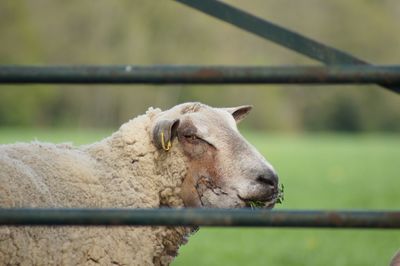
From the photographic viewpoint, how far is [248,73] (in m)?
2.76

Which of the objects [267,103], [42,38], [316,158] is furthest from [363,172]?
[42,38]

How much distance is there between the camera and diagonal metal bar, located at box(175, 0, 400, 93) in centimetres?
346

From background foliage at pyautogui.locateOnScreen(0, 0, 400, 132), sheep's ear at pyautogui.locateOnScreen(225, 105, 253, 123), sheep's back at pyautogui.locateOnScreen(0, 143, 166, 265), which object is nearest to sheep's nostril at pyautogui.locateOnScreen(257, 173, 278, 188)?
sheep's back at pyautogui.locateOnScreen(0, 143, 166, 265)

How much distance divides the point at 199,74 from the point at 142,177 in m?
1.79

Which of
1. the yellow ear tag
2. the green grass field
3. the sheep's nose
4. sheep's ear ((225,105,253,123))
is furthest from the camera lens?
the green grass field

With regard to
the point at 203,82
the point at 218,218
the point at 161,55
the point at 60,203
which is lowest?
the point at 161,55

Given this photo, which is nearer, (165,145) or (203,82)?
(203,82)

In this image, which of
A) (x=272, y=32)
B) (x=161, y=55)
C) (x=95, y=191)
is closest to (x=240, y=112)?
(x=95, y=191)

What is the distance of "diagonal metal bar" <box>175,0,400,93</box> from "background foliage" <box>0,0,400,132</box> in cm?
5271

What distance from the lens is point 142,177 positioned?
176 inches

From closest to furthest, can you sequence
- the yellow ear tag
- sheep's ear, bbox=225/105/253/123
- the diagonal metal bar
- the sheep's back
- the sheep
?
1. the diagonal metal bar
2. the sheep's back
3. the sheep
4. the yellow ear tag
5. sheep's ear, bbox=225/105/253/123

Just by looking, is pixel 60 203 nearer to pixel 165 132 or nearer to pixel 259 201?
pixel 165 132

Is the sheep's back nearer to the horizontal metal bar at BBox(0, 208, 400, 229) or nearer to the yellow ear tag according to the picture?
the yellow ear tag

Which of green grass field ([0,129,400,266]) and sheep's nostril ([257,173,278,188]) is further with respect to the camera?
green grass field ([0,129,400,266])
